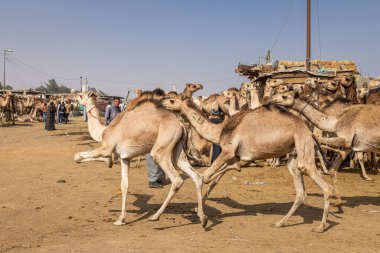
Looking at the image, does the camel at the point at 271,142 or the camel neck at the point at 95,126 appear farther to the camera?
the camel neck at the point at 95,126

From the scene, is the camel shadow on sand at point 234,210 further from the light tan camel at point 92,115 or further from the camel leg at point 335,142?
the light tan camel at point 92,115

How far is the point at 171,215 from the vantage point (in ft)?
28.5

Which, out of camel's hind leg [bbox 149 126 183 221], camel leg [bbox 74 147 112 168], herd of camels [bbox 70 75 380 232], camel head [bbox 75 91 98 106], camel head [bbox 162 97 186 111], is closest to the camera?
herd of camels [bbox 70 75 380 232]

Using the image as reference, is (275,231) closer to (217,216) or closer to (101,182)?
(217,216)

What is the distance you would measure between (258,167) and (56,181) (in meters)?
6.71

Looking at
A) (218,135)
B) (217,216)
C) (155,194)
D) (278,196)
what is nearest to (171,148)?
(218,135)

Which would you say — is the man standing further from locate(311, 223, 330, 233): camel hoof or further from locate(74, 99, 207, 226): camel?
locate(311, 223, 330, 233): camel hoof

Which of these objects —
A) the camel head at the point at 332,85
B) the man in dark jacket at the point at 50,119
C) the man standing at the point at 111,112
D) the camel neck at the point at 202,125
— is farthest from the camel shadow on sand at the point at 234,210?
the man in dark jacket at the point at 50,119

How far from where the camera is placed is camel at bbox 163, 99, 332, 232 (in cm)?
769

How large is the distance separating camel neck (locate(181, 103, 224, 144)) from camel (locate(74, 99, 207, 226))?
0.39m

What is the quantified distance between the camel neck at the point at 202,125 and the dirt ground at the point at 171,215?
61.5 inches

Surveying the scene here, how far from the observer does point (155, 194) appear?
10.8m

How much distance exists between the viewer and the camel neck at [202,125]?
27.9 ft

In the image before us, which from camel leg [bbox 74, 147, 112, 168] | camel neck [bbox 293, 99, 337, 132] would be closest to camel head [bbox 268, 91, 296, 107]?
camel neck [bbox 293, 99, 337, 132]
